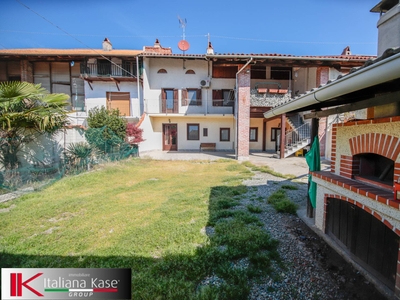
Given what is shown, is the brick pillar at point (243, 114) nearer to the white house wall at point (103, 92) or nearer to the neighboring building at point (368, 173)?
the neighboring building at point (368, 173)

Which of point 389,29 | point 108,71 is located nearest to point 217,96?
Result: point 108,71

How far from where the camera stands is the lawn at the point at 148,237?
220cm

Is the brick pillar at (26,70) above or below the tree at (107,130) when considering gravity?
above

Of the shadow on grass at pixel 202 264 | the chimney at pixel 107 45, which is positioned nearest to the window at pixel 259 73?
the chimney at pixel 107 45

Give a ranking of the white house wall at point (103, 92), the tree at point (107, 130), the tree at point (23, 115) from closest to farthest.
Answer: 1. the tree at point (23, 115)
2. the tree at point (107, 130)
3. the white house wall at point (103, 92)

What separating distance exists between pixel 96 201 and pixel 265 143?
14.5 metres

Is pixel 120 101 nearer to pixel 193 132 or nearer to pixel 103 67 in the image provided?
pixel 103 67

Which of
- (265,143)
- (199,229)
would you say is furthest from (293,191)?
(265,143)

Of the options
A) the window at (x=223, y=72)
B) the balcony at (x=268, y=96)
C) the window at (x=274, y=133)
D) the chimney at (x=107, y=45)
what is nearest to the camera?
the balcony at (x=268, y=96)

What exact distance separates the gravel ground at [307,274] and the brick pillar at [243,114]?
8.15 meters

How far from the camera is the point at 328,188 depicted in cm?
293

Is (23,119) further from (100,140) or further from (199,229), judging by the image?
(199,229)

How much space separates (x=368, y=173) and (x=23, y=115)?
9.11 m

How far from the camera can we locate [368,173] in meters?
2.67
